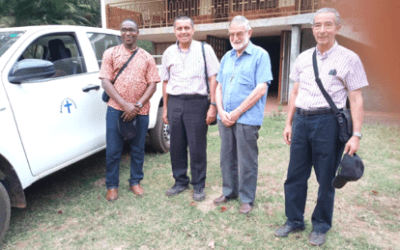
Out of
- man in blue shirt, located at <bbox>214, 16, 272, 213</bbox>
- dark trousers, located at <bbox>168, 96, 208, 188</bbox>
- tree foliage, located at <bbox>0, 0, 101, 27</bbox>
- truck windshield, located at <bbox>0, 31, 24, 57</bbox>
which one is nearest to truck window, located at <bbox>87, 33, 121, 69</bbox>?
truck windshield, located at <bbox>0, 31, 24, 57</bbox>

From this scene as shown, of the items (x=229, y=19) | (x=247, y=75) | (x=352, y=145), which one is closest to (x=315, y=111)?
(x=352, y=145)

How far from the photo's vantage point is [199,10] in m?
12.5

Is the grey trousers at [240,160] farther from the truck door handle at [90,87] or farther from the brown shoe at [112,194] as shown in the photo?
the truck door handle at [90,87]

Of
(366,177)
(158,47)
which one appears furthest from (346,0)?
(158,47)

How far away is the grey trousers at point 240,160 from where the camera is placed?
Answer: 298 cm

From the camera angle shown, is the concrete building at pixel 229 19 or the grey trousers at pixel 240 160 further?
the concrete building at pixel 229 19

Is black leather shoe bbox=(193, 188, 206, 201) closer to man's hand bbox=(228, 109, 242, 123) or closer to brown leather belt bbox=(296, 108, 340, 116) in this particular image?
man's hand bbox=(228, 109, 242, 123)

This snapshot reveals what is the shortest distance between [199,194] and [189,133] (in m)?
0.67

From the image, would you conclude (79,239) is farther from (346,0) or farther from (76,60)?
(346,0)

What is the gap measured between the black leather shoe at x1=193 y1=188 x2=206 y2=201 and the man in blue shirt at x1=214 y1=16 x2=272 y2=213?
0.45 meters

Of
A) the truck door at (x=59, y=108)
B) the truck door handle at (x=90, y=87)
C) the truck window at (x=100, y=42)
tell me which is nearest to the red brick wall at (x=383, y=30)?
the truck door at (x=59, y=108)

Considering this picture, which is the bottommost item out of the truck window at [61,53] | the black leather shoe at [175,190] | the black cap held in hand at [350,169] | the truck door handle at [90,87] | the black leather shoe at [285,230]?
the black leather shoe at [175,190]

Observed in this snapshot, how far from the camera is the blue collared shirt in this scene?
2.86 m

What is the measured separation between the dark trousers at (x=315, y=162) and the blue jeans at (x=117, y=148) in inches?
63.9
